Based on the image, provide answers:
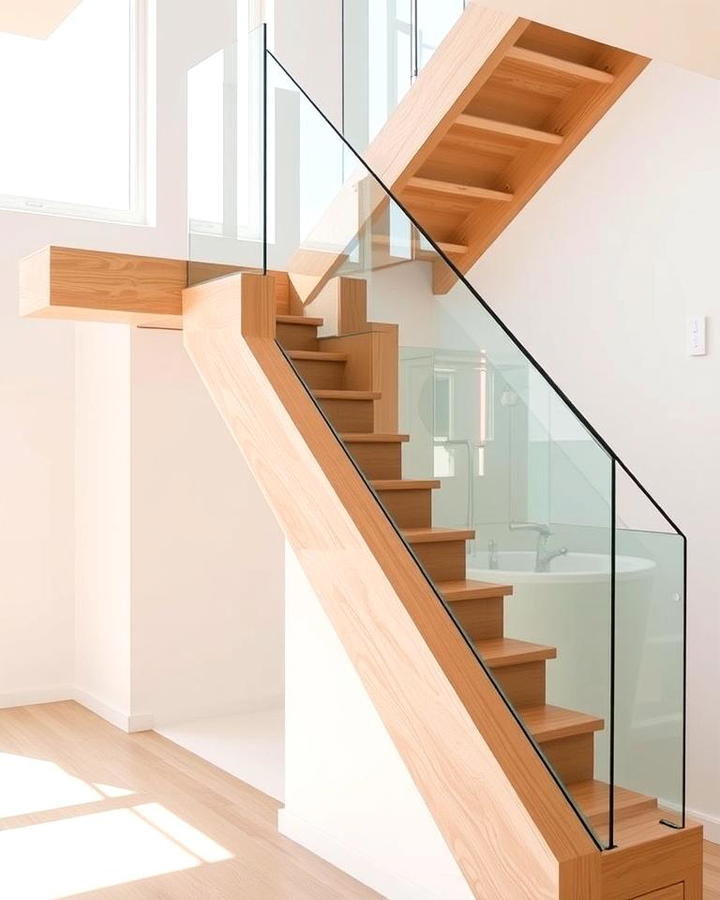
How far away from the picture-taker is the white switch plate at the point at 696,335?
403cm

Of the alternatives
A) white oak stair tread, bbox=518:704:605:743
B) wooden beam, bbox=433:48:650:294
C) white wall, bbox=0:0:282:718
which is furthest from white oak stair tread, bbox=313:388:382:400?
white wall, bbox=0:0:282:718

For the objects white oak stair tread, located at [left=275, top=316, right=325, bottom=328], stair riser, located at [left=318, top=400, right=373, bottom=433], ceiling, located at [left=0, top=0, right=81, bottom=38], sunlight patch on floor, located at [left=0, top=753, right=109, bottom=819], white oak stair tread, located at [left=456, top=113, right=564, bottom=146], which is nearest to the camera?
ceiling, located at [left=0, top=0, right=81, bottom=38]

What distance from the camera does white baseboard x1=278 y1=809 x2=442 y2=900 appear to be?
130 inches

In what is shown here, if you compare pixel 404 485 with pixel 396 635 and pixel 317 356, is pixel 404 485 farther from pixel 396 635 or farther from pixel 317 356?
pixel 317 356

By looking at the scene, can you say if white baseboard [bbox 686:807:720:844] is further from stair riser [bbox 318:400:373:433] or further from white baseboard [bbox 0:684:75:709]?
white baseboard [bbox 0:684:75:709]

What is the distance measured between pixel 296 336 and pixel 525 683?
158 centimetres

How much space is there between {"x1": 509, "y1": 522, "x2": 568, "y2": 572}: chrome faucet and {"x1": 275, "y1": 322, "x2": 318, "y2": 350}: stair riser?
126 cm

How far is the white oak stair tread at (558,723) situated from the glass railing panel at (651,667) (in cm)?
8

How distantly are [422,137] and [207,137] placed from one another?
89 cm

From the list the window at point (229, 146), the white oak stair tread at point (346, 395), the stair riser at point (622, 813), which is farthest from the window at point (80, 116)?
the stair riser at point (622, 813)

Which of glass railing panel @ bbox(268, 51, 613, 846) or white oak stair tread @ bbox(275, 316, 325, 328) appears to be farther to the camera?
white oak stair tread @ bbox(275, 316, 325, 328)

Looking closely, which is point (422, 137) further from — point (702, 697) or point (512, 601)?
point (702, 697)

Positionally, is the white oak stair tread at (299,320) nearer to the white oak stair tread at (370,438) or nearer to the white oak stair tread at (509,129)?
the white oak stair tread at (370,438)

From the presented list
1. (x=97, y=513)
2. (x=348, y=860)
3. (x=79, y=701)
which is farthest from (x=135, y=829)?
(x=97, y=513)
